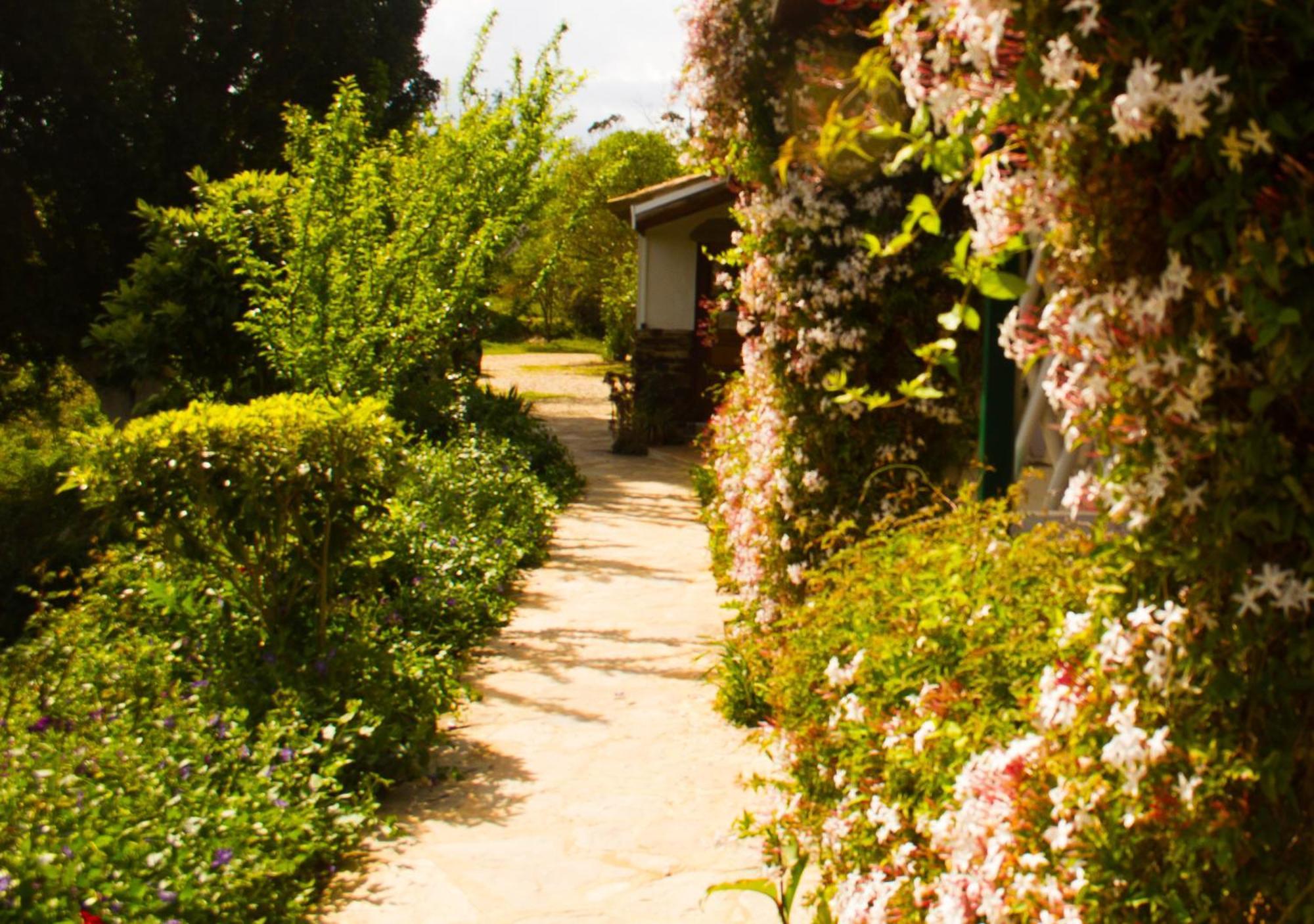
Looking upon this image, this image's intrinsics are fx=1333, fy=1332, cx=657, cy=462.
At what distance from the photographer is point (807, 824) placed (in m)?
3.99

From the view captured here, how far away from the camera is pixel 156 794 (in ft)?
13.8

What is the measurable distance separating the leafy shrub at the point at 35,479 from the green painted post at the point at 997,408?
3.79 meters

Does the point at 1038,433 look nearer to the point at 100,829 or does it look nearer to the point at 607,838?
the point at 607,838

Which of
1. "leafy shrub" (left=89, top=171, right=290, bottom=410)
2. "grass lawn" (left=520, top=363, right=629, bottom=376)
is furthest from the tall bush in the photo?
"grass lawn" (left=520, top=363, right=629, bottom=376)

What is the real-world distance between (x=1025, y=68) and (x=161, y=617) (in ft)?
18.1

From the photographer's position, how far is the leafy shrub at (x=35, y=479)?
387 inches

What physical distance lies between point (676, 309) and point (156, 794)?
604 inches

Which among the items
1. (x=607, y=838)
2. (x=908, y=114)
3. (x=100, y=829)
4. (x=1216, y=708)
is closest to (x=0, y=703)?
(x=100, y=829)

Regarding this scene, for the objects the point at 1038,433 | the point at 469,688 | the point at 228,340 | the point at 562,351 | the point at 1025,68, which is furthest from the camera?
the point at 562,351

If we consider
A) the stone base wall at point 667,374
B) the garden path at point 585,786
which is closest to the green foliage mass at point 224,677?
the garden path at point 585,786

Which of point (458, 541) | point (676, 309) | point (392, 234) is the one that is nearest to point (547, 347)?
point (676, 309)

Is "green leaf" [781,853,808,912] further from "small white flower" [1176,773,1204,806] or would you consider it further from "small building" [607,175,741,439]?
"small building" [607,175,741,439]

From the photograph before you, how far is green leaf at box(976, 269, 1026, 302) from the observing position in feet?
7.06

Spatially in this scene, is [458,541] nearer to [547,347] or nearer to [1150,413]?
[1150,413]
